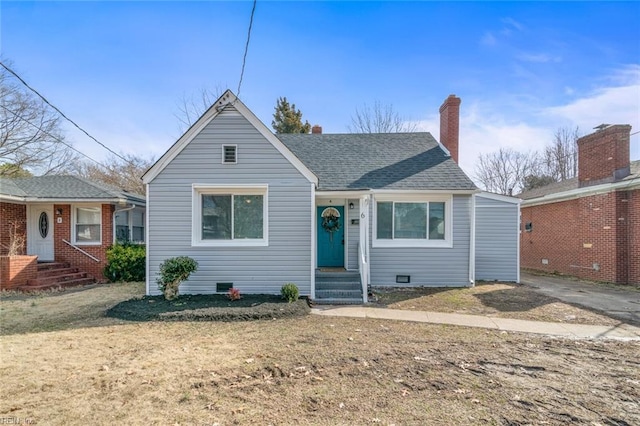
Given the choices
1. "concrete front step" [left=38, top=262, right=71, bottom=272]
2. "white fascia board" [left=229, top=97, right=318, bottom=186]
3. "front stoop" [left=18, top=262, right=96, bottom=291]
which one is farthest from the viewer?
"concrete front step" [left=38, top=262, right=71, bottom=272]

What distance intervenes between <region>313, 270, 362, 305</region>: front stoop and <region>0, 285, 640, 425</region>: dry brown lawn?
206cm

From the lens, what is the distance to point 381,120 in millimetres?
25438

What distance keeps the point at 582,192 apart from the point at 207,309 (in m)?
15.3

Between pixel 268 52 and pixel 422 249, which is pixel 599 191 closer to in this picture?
pixel 422 249

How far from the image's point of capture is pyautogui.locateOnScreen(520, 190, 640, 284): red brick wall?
39.0 feet

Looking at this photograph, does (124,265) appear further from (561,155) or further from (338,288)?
(561,155)

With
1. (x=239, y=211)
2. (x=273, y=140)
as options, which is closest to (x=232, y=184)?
(x=239, y=211)

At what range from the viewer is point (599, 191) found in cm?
1274

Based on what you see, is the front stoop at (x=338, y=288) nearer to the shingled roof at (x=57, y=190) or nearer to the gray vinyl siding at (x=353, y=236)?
the gray vinyl siding at (x=353, y=236)

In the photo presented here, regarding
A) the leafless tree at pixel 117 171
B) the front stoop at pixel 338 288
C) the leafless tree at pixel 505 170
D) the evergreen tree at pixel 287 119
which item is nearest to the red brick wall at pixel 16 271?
the front stoop at pixel 338 288

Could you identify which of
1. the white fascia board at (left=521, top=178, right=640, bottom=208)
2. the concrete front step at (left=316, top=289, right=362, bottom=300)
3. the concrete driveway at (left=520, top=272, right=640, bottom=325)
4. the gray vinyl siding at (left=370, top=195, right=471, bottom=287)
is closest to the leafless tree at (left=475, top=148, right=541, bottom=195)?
the white fascia board at (left=521, top=178, right=640, bottom=208)

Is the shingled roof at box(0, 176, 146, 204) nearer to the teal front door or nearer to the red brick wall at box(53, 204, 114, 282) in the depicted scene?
the red brick wall at box(53, 204, 114, 282)

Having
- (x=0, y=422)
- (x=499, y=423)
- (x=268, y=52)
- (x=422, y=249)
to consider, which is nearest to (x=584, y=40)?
(x=422, y=249)

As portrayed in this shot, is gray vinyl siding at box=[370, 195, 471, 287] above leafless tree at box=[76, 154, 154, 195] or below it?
below
